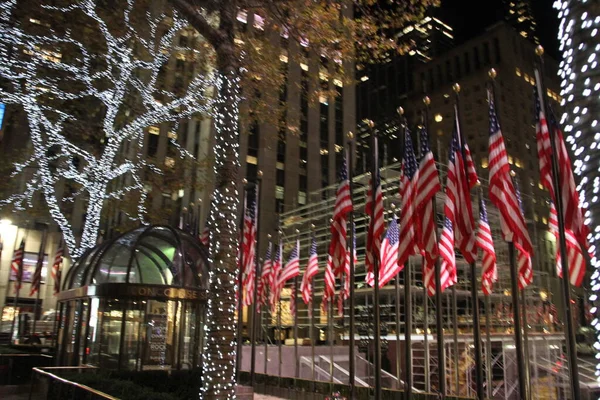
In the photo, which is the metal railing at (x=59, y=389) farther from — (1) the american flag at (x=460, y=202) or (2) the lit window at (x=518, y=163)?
(2) the lit window at (x=518, y=163)

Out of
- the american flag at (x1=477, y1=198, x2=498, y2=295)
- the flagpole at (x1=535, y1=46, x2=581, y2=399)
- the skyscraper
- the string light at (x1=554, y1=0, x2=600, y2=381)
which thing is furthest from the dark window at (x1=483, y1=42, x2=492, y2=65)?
the string light at (x1=554, y1=0, x2=600, y2=381)

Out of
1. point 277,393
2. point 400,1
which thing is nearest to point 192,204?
point 277,393

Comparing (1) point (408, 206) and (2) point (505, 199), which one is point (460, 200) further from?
(1) point (408, 206)

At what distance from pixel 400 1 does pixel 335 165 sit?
1966 inches

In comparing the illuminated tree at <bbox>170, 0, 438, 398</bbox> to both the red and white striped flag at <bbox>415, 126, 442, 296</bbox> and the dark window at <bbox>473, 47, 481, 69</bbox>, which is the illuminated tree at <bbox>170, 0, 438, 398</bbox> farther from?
the dark window at <bbox>473, 47, 481, 69</bbox>

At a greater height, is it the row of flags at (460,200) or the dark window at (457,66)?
the dark window at (457,66)

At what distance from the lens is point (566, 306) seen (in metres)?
9.41

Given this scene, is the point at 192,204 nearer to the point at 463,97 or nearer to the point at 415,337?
the point at 415,337

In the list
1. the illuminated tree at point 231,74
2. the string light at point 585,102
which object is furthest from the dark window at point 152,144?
the string light at point 585,102

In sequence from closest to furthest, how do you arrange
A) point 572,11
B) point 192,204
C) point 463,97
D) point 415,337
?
point 572,11 → point 415,337 → point 192,204 → point 463,97

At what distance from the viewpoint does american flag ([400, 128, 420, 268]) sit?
12523mm

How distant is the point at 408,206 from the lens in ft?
42.2

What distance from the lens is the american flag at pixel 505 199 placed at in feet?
36.9

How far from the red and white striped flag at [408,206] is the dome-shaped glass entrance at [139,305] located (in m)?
7.40
